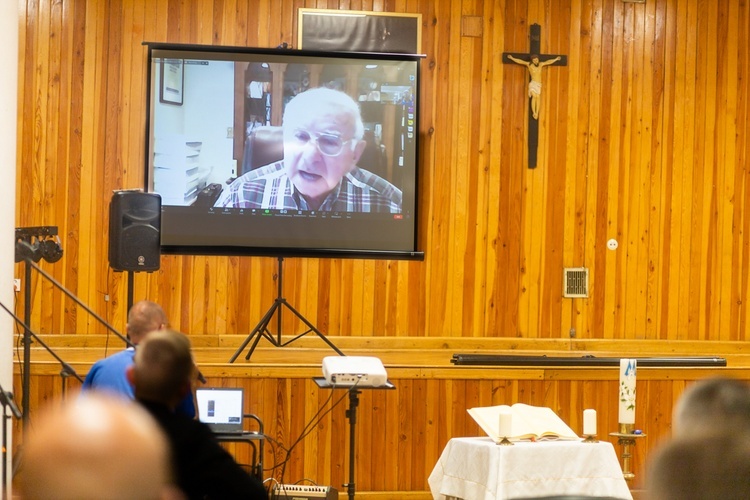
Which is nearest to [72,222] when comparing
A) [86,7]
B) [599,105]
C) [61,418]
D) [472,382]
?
[86,7]

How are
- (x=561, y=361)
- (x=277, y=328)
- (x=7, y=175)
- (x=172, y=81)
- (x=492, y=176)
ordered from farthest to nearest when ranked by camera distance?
(x=492, y=176), (x=277, y=328), (x=172, y=81), (x=561, y=361), (x=7, y=175)

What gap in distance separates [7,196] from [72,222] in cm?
188

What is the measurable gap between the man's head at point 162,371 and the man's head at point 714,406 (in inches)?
51.0

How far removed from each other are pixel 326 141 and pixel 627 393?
3043mm

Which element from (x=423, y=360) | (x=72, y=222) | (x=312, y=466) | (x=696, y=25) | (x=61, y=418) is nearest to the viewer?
(x=61, y=418)

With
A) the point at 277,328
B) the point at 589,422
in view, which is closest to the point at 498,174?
the point at 277,328

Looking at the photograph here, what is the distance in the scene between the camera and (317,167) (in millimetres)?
7352

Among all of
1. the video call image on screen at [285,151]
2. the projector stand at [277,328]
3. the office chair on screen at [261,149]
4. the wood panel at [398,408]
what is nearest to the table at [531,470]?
the wood panel at [398,408]

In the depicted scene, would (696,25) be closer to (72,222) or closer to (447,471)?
(447,471)

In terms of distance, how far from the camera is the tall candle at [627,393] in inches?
208

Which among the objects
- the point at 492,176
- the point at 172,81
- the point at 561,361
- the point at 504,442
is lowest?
the point at 504,442

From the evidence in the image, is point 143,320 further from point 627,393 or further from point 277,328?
point 277,328

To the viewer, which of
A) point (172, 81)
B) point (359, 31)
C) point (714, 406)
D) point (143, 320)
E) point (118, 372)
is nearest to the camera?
point (714, 406)

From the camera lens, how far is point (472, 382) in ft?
21.9
